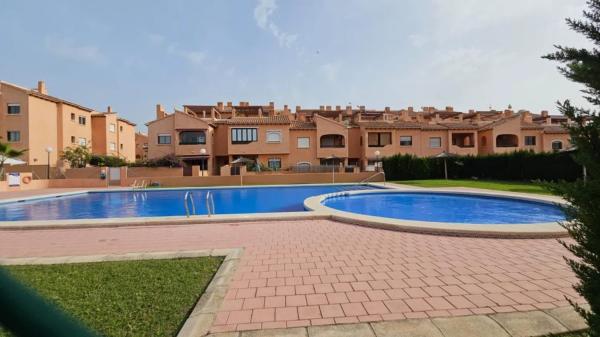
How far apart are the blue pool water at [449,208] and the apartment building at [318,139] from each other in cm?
1685

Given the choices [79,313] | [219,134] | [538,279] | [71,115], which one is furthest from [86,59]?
[71,115]

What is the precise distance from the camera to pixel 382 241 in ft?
23.5

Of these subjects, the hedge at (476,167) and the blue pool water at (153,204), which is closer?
the blue pool water at (153,204)

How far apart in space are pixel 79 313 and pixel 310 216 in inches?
278

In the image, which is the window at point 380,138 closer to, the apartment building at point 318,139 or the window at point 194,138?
the apartment building at point 318,139

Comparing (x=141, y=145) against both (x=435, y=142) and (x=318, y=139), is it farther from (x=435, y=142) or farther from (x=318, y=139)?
(x=435, y=142)

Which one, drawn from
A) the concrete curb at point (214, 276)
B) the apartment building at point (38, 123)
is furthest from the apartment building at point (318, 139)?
the concrete curb at point (214, 276)

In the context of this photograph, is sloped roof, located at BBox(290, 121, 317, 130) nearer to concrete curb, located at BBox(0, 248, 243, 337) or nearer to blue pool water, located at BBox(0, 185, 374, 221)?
blue pool water, located at BBox(0, 185, 374, 221)

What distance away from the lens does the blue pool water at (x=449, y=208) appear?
40.8 feet

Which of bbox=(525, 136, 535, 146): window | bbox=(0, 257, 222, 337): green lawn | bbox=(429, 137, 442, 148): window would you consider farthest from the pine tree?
bbox=(525, 136, 535, 146): window

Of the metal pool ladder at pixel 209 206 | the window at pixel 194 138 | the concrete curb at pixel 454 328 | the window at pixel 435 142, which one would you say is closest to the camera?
the concrete curb at pixel 454 328

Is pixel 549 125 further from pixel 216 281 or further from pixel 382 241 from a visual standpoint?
pixel 216 281

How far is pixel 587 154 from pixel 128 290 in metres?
5.30

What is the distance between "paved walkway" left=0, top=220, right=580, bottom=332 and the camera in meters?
3.86
